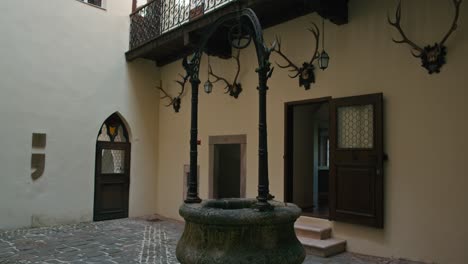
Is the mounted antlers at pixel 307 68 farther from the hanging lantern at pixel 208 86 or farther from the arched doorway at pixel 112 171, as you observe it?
the arched doorway at pixel 112 171

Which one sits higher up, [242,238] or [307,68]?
[307,68]

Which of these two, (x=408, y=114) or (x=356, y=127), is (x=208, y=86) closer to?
(x=356, y=127)

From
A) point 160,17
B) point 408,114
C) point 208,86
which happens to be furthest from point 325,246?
point 160,17

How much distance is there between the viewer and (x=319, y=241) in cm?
529

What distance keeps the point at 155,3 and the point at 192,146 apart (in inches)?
224

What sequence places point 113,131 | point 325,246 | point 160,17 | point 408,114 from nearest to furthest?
1. point 408,114
2. point 325,246
3. point 160,17
4. point 113,131

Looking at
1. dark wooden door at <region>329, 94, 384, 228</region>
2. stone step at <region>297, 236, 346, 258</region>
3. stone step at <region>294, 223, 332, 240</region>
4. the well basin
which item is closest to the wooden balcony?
dark wooden door at <region>329, 94, 384, 228</region>

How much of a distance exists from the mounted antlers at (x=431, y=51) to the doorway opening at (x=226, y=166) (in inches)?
123

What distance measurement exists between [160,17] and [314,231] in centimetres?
532

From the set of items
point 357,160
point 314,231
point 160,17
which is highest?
point 160,17

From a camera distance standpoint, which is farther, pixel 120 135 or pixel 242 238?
pixel 120 135

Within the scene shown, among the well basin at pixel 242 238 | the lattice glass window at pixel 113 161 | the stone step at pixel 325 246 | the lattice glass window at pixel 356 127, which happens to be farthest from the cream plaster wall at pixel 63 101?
the well basin at pixel 242 238

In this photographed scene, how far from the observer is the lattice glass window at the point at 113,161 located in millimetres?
8227

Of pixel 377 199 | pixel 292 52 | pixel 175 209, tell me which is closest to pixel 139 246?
pixel 175 209
